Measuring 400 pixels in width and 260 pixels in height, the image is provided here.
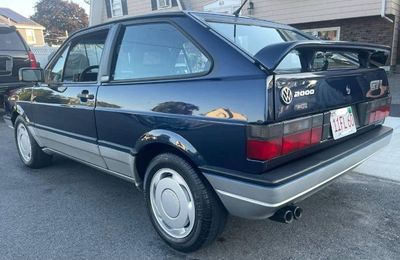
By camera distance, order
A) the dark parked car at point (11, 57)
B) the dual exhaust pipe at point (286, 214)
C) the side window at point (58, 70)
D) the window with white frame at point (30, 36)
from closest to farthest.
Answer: the dual exhaust pipe at point (286, 214) → the side window at point (58, 70) → the dark parked car at point (11, 57) → the window with white frame at point (30, 36)

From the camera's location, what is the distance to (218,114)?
223 cm

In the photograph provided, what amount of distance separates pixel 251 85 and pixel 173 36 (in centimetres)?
89

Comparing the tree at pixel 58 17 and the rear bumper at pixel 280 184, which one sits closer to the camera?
the rear bumper at pixel 280 184

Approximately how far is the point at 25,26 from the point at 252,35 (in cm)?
4642

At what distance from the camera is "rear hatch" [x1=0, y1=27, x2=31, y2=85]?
8.08 m

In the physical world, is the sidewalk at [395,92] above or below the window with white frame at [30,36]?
below

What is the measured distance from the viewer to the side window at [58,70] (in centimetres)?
397

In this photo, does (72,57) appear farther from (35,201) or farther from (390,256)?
(390,256)

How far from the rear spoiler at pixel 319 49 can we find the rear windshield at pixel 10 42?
7.84 meters

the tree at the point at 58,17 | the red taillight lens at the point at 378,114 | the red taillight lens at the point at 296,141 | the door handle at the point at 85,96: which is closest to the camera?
the red taillight lens at the point at 296,141

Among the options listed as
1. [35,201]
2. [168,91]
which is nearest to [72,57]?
[35,201]

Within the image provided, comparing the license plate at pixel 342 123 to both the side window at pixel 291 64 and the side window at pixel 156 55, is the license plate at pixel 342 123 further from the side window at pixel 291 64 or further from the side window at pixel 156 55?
the side window at pixel 156 55

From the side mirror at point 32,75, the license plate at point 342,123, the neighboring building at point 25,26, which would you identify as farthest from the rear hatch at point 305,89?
the neighboring building at point 25,26

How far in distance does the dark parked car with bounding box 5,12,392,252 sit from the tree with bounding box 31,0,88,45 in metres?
53.8
